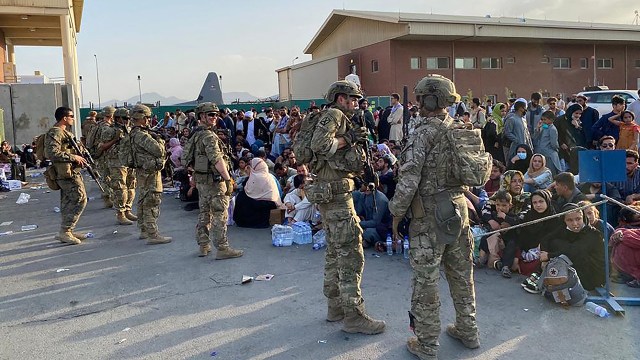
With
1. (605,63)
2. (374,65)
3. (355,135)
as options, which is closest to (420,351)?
(355,135)

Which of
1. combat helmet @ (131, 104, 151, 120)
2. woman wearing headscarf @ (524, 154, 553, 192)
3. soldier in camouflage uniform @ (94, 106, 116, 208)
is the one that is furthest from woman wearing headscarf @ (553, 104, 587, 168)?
soldier in camouflage uniform @ (94, 106, 116, 208)

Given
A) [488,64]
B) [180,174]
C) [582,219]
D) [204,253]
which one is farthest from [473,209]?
[488,64]

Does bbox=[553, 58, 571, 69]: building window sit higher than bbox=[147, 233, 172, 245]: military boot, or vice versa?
bbox=[553, 58, 571, 69]: building window

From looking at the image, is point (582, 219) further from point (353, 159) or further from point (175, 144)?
point (175, 144)

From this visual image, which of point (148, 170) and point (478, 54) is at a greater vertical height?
point (478, 54)

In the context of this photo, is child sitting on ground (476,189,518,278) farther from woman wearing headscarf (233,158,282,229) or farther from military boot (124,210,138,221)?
military boot (124,210,138,221)

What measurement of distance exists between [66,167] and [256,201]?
9.45 feet

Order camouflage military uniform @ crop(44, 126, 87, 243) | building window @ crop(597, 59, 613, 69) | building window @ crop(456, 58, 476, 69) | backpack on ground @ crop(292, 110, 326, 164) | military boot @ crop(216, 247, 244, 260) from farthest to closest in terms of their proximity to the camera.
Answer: building window @ crop(597, 59, 613, 69), building window @ crop(456, 58, 476, 69), camouflage military uniform @ crop(44, 126, 87, 243), military boot @ crop(216, 247, 244, 260), backpack on ground @ crop(292, 110, 326, 164)

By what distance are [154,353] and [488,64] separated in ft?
97.2

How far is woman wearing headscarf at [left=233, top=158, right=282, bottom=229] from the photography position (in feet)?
27.6

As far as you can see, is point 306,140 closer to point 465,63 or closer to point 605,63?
point 465,63

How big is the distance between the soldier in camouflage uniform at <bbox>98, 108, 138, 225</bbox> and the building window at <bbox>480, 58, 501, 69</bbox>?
2535cm

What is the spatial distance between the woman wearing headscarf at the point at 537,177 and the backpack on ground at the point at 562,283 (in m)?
2.14

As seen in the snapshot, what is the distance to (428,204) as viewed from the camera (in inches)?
147
